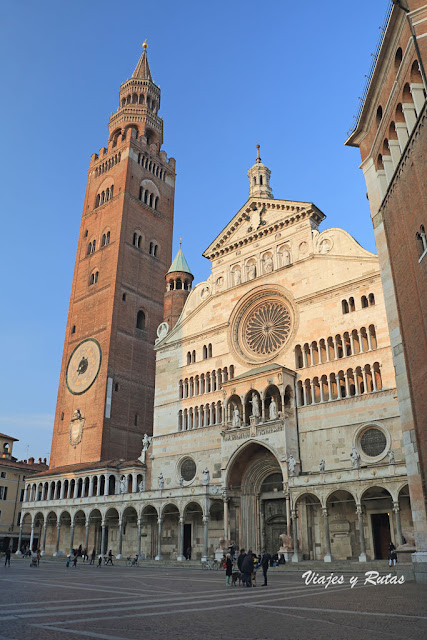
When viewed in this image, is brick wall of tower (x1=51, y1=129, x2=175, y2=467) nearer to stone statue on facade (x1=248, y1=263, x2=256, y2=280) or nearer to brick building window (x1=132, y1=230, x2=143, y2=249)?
brick building window (x1=132, y1=230, x2=143, y2=249)

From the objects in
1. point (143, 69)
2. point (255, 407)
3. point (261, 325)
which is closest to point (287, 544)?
point (255, 407)

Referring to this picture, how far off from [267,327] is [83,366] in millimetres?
21635

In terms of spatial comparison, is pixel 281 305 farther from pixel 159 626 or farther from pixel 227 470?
pixel 159 626

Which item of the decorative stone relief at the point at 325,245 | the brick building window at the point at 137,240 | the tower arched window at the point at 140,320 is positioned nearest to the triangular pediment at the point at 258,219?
the decorative stone relief at the point at 325,245

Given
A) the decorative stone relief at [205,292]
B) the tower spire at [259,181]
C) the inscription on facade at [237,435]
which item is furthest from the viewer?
the tower spire at [259,181]

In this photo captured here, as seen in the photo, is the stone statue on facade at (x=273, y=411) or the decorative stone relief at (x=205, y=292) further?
the decorative stone relief at (x=205, y=292)

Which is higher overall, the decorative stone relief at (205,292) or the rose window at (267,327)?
the decorative stone relief at (205,292)

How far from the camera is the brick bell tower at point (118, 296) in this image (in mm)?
46812

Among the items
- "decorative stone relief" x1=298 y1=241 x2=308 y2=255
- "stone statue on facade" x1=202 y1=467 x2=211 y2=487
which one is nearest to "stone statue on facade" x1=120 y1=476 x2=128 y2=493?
"stone statue on facade" x1=202 y1=467 x2=211 y2=487

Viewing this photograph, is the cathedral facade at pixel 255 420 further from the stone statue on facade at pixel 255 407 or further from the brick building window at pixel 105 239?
the brick building window at pixel 105 239

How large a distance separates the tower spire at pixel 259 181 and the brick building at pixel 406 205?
2281 centimetres

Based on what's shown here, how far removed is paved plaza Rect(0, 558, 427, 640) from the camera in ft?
24.4

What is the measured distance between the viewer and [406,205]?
16.9 m

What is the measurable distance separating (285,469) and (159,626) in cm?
2239
